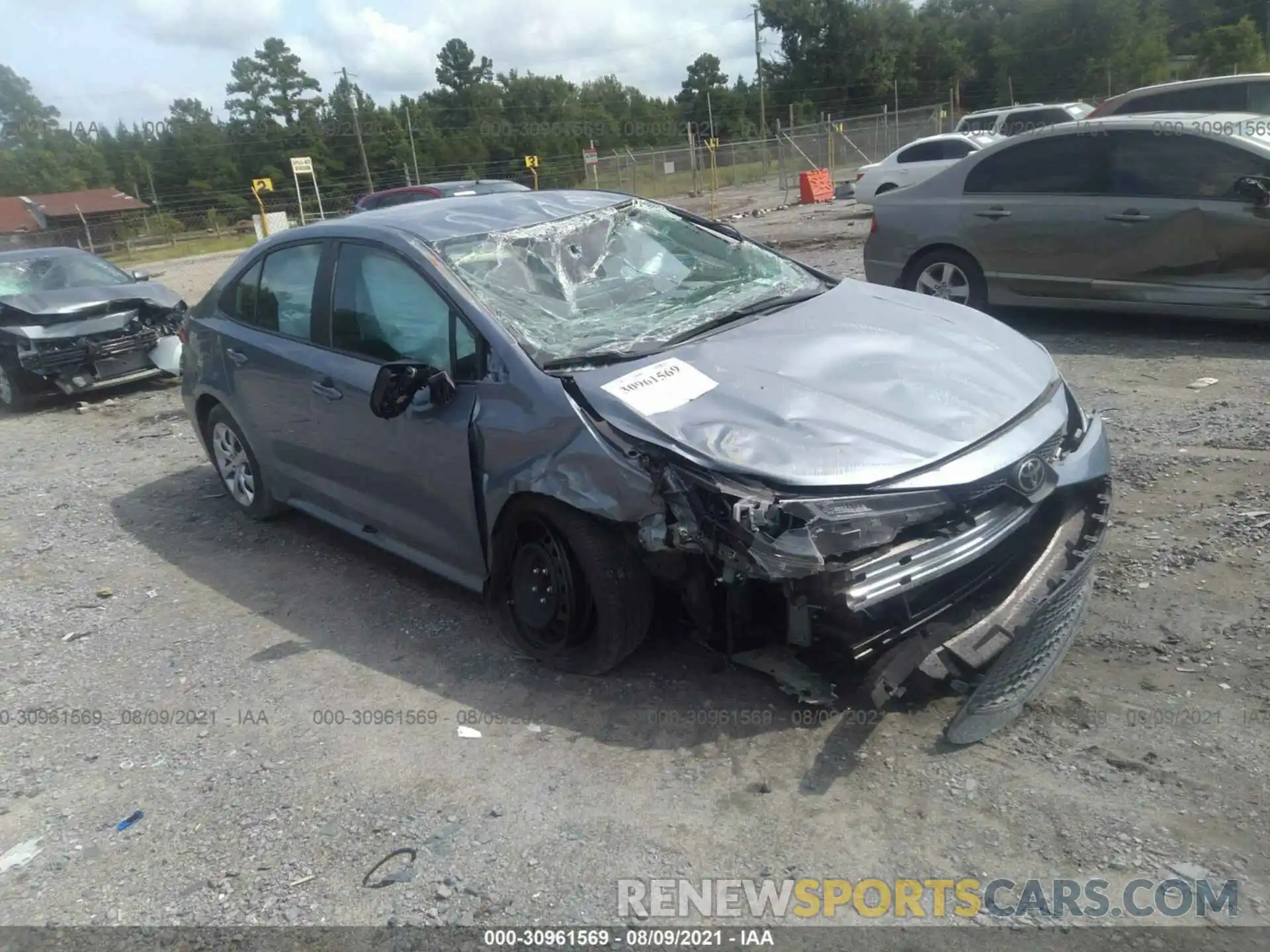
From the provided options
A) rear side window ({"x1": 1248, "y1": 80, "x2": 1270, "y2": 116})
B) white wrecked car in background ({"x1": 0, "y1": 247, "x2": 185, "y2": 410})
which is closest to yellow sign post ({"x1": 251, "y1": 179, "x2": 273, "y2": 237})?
white wrecked car in background ({"x1": 0, "y1": 247, "x2": 185, "y2": 410})

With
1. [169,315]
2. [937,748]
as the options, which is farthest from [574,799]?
[169,315]

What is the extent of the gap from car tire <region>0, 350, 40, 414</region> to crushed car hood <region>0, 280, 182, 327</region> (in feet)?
1.23

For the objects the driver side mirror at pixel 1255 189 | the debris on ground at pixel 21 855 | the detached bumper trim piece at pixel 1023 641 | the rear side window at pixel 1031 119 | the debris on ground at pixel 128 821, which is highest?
the rear side window at pixel 1031 119

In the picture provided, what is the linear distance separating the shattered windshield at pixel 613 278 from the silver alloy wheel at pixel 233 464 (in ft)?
7.96

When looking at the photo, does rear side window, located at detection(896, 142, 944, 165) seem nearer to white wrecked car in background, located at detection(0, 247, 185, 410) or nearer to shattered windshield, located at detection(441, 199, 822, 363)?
white wrecked car in background, located at detection(0, 247, 185, 410)

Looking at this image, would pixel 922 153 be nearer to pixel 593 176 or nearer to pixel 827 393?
pixel 827 393

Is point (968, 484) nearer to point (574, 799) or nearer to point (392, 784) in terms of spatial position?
point (574, 799)

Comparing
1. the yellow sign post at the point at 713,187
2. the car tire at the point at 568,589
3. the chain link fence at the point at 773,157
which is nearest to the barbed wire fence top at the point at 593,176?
the chain link fence at the point at 773,157

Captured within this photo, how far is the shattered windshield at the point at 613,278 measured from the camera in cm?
414

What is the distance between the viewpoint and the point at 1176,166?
7.28 m

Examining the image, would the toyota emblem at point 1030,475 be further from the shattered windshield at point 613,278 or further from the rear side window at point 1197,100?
the rear side window at point 1197,100

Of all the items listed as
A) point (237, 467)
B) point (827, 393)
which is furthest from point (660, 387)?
point (237, 467)

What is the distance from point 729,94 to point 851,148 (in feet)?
110

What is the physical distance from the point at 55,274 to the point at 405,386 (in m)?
8.77
